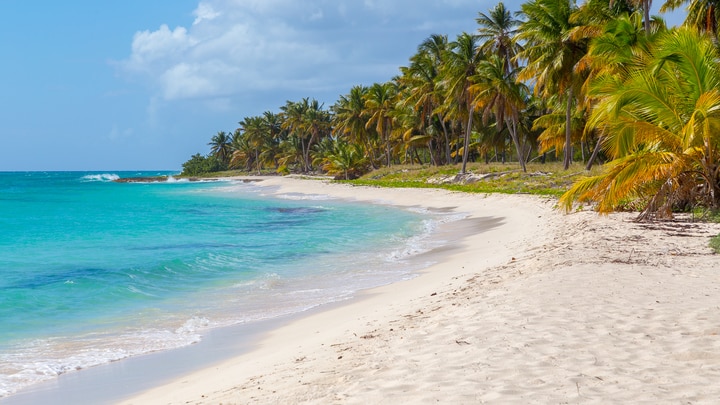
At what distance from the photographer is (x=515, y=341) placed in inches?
207

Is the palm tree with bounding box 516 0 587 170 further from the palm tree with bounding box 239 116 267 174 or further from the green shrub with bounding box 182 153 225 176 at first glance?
the green shrub with bounding box 182 153 225 176

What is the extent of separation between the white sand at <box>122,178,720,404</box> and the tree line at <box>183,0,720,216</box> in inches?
125

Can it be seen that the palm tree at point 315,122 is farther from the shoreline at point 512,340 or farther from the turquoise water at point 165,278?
the shoreline at point 512,340

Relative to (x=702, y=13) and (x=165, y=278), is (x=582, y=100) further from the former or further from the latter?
(x=165, y=278)

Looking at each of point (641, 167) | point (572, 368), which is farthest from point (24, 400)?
point (641, 167)

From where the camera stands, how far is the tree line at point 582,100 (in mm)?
12891

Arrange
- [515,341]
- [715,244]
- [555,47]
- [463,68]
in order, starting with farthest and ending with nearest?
[463,68], [555,47], [715,244], [515,341]

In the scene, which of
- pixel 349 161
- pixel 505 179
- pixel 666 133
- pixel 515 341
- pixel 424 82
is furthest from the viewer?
pixel 349 161

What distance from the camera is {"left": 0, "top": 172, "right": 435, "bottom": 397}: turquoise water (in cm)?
820

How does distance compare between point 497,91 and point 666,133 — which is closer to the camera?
point 666,133

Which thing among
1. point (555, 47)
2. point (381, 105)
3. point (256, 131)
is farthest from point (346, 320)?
point (256, 131)

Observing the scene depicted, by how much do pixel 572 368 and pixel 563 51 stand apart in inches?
1124

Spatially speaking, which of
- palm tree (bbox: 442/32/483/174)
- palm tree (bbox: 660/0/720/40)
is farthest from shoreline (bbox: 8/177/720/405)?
palm tree (bbox: 442/32/483/174)

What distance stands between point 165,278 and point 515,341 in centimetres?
1044
